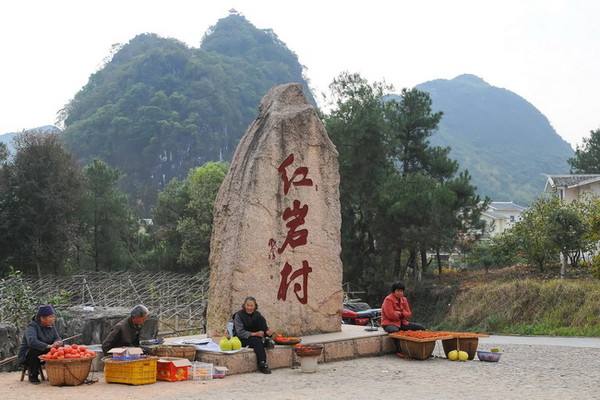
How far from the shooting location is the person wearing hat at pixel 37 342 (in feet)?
27.2

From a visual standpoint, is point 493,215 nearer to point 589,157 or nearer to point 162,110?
point 589,157

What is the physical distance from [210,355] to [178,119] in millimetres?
60917

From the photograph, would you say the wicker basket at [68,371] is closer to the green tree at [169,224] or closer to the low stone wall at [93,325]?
the low stone wall at [93,325]

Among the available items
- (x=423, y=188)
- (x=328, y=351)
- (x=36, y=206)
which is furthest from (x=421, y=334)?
(x=36, y=206)

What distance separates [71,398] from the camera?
7.26 metres

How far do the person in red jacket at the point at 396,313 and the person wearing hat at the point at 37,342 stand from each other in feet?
17.1

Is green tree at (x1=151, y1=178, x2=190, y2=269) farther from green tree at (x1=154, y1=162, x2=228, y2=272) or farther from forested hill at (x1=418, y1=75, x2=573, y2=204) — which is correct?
forested hill at (x1=418, y1=75, x2=573, y2=204)

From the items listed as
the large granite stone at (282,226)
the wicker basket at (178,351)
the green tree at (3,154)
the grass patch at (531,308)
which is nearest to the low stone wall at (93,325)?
the large granite stone at (282,226)

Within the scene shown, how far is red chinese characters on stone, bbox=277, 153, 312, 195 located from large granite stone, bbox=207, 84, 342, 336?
2cm

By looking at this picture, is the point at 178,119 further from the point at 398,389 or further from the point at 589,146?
the point at 398,389

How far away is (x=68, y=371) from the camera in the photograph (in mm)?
7965

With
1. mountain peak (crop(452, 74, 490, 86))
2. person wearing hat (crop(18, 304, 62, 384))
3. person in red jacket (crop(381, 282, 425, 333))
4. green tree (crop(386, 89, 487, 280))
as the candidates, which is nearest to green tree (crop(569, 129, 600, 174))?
green tree (crop(386, 89, 487, 280))

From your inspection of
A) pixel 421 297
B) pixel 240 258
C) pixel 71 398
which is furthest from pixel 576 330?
pixel 71 398

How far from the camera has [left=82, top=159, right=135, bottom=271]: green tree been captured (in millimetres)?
34312
